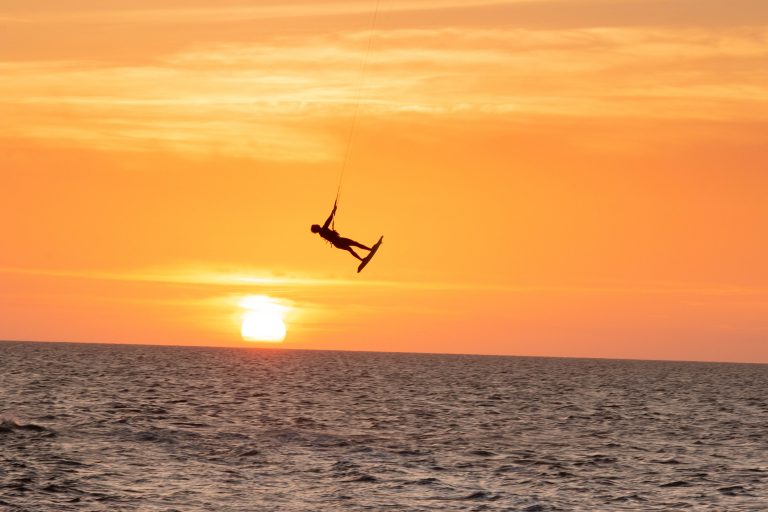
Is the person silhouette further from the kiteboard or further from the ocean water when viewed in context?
the ocean water

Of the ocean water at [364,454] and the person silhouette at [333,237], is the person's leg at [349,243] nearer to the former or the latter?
the person silhouette at [333,237]

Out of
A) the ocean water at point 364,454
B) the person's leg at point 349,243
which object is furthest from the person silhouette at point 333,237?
the ocean water at point 364,454

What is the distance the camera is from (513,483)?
51.0 meters

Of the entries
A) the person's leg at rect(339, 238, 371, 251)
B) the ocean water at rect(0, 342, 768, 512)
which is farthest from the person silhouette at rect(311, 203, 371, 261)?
the ocean water at rect(0, 342, 768, 512)

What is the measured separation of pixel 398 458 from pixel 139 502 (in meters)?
18.2

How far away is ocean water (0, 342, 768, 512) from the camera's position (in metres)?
46.1

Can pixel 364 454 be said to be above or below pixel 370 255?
below

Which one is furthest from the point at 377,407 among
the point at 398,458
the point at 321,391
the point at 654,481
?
the point at 654,481

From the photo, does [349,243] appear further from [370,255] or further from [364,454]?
[364,454]

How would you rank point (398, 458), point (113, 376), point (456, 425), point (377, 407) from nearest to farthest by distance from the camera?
point (398, 458) < point (456, 425) < point (377, 407) < point (113, 376)

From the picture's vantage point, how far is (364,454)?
60.2m

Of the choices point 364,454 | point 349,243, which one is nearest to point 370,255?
point 349,243

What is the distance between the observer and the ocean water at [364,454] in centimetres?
4612

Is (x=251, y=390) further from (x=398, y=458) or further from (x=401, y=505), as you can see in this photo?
(x=401, y=505)
